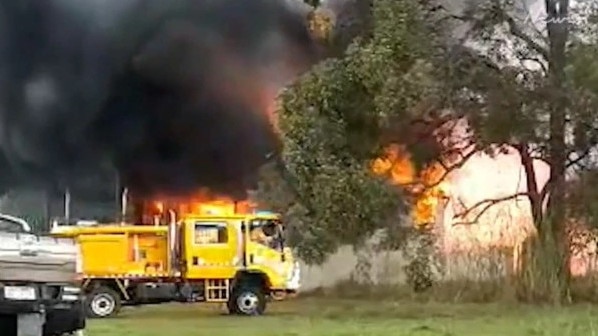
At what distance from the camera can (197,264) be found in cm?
2711

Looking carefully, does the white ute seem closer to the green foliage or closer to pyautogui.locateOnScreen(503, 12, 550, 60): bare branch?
the green foliage

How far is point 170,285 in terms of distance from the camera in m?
27.2

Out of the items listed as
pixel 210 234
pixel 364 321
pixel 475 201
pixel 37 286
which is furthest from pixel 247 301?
pixel 37 286

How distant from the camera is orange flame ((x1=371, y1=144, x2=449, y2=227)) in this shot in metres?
25.9

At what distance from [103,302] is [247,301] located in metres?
2.93

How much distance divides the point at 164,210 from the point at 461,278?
7839 millimetres

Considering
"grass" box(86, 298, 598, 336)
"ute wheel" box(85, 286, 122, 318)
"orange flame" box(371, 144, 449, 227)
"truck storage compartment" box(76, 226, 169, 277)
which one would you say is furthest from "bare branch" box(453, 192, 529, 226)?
"ute wheel" box(85, 286, 122, 318)

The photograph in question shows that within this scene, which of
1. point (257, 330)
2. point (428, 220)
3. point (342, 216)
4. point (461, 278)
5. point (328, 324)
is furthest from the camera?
point (461, 278)

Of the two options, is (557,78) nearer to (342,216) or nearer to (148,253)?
(342,216)

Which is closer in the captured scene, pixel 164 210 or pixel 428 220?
pixel 428 220

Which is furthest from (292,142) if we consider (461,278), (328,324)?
(461,278)

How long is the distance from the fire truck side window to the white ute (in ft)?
44.2

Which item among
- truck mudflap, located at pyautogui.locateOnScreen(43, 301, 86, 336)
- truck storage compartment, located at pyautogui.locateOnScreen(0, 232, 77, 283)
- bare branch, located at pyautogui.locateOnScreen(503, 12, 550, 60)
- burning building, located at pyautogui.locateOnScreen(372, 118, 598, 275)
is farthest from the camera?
burning building, located at pyautogui.locateOnScreen(372, 118, 598, 275)

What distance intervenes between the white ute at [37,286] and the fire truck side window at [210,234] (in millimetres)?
13472
